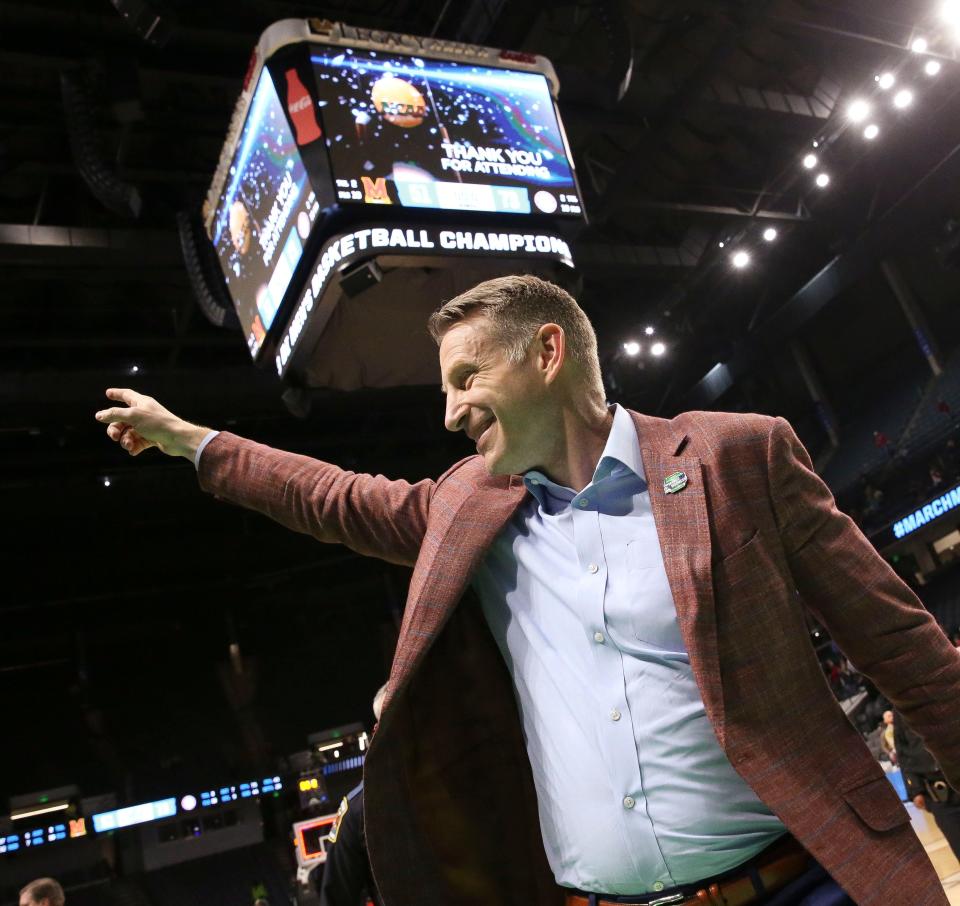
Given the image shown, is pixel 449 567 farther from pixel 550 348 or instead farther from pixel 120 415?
pixel 120 415

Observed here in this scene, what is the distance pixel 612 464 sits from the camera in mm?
1555

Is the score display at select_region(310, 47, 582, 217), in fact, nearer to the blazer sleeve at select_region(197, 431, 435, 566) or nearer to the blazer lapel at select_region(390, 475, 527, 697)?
the blazer sleeve at select_region(197, 431, 435, 566)

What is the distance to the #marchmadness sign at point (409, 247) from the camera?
4516mm

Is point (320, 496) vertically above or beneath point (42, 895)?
above

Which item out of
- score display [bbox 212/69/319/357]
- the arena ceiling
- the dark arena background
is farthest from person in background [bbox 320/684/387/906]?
the arena ceiling

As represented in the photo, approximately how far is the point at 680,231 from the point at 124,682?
15003 millimetres

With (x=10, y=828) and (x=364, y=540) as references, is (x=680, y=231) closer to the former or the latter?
(x=364, y=540)

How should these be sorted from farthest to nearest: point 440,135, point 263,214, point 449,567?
point 263,214, point 440,135, point 449,567

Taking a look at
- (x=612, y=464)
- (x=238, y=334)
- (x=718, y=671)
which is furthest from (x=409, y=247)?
(x=238, y=334)

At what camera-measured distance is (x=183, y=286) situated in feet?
33.8

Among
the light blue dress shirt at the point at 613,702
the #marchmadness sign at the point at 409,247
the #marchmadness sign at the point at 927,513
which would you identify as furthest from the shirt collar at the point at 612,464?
the #marchmadness sign at the point at 927,513

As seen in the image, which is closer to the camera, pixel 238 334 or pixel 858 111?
pixel 858 111

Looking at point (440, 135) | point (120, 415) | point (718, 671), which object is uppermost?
point (440, 135)

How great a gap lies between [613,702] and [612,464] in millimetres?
399
